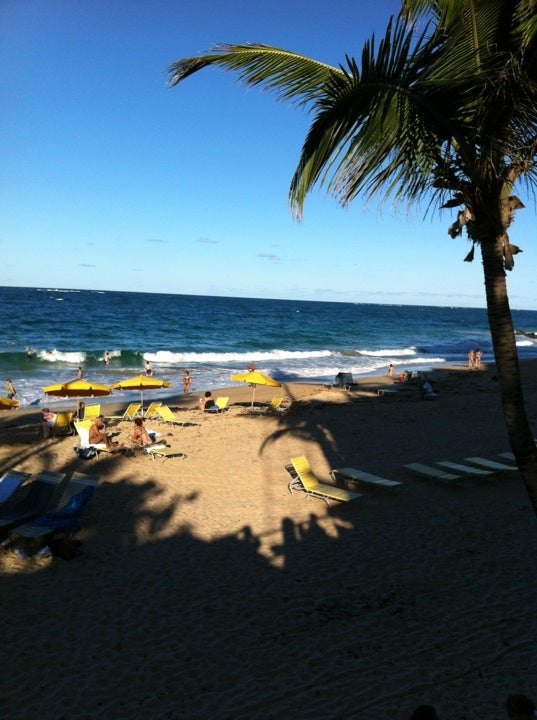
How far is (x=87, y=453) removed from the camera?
1188cm

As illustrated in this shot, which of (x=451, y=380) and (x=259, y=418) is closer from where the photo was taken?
(x=259, y=418)

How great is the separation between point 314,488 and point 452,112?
761cm

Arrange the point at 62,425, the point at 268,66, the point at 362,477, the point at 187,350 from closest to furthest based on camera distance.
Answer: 1. the point at 268,66
2. the point at 362,477
3. the point at 62,425
4. the point at 187,350

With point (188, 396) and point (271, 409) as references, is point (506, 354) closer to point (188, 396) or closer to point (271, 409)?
point (271, 409)

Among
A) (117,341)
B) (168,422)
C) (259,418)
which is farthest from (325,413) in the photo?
(117,341)

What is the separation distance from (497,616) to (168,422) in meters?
11.4

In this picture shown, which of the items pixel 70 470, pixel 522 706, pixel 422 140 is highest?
pixel 422 140

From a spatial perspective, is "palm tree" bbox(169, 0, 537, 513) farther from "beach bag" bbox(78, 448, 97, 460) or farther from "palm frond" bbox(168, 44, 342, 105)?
"beach bag" bbox(78, 448, 97, 460)

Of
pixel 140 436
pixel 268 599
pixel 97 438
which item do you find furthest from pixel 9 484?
pixel 268 599

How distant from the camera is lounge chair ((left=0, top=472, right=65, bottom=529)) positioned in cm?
791

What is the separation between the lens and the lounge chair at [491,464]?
1064 centimetres

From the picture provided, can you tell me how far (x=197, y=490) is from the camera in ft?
33.1

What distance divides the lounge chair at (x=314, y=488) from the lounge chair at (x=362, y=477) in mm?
323

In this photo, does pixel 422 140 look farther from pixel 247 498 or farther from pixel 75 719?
pixel 247 498
